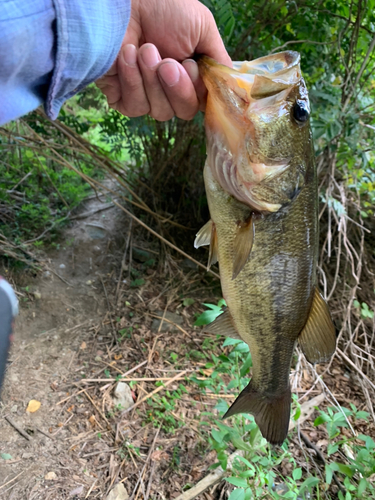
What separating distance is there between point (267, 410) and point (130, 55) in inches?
67.2

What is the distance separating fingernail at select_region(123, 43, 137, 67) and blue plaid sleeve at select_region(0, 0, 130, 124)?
201 millimetres

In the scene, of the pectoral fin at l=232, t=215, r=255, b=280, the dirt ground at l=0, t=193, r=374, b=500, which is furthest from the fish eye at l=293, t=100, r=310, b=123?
the dirt ground at l=0, t=193, r=374, b=500

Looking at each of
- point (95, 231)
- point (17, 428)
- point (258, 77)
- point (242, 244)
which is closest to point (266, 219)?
point (242, 244)

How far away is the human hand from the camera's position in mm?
1350

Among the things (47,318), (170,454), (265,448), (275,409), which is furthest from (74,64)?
(47,318)

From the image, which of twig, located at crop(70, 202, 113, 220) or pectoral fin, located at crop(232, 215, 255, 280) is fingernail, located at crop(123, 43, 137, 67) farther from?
twig, located at crop(70, 202, 113, 220)

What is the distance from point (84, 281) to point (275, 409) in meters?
2.50

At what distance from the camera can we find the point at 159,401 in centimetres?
262

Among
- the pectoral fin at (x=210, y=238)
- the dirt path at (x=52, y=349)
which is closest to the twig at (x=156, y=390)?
the dirt path at (x=52, y=349)

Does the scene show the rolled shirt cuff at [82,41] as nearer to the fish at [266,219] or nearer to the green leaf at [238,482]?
the fish at [266,219]

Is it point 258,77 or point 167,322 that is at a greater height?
point 258,77

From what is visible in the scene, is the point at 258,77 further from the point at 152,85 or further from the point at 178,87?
the point at 152,85

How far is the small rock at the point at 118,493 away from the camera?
6.63 feet

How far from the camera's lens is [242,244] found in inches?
51.5
